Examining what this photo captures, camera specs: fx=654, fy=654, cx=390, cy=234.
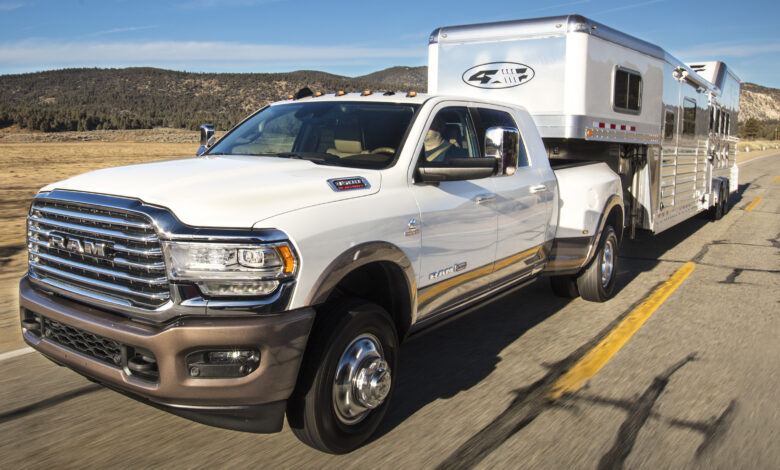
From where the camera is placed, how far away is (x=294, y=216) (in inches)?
120

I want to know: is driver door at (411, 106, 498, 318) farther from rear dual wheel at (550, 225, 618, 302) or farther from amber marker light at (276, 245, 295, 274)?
rear dual wheel at (550, 225, 618, 302)

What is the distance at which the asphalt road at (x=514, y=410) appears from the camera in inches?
132

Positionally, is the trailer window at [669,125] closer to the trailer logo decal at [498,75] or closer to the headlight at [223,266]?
the trailer logo decal at [498,75]

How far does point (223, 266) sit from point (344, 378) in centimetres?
91

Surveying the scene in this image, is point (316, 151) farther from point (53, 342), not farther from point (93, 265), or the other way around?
point (53, 342)

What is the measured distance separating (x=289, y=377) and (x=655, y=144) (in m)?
7.25

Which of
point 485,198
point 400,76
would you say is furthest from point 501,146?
point 400,76

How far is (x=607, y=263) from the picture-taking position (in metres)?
6.83

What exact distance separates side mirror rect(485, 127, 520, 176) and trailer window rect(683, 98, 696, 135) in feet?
21.9

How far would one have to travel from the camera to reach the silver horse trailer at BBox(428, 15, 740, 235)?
22.9ft

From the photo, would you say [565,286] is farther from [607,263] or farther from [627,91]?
[627,91]

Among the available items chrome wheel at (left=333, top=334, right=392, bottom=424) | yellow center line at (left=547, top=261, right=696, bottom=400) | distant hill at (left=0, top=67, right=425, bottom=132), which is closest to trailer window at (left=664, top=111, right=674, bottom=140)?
yellow center line at (left=547, top=261, right=696, bottom=400)

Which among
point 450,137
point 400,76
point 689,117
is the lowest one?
point 450,137

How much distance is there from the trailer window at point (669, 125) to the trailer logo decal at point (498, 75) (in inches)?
113
